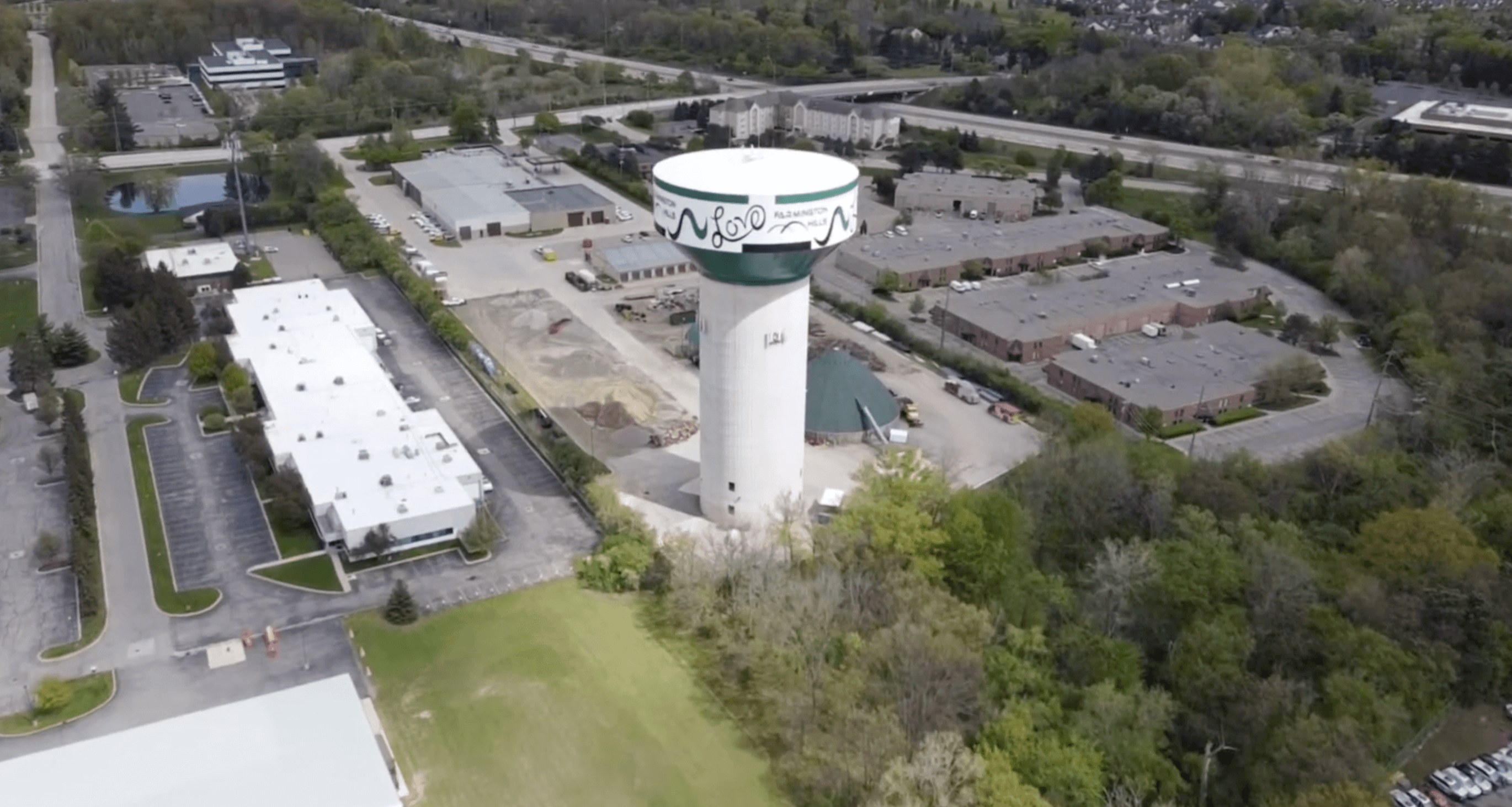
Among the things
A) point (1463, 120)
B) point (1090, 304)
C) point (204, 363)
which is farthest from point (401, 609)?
point (1463, 120)

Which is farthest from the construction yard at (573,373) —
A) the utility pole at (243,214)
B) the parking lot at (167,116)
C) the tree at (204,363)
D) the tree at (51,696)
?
the parking lot at (167,116)

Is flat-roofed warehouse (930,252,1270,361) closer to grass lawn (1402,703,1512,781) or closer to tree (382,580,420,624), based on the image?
grass lawn (1402,703,1512,781)

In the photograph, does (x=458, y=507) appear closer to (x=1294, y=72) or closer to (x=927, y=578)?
(x=927, y=578)

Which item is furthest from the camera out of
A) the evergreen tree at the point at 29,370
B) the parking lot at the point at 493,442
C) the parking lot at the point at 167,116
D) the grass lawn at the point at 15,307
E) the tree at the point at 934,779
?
the parking lot at the point at 167,116

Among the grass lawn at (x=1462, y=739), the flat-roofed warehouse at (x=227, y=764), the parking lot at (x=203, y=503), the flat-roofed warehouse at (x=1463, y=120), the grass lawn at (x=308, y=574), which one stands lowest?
the grass lawn at (x=1462, y=739)

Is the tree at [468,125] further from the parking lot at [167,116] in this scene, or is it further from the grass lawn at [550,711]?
the grass lawn at [550,711]

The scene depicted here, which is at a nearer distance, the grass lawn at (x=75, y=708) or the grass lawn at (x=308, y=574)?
the grass lawn at (x=75, y=708)

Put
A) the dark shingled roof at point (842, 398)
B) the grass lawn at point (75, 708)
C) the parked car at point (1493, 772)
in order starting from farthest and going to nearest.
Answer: the dark shingled roof at point (842, 398) → the grass lawn at point (75, 708) → the parked car at point (1493, 772)
